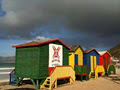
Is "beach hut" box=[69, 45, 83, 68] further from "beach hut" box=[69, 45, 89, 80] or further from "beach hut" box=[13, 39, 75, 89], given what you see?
"beach hut" box=[13, 39, 75, 89]

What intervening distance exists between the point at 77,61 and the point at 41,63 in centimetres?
723

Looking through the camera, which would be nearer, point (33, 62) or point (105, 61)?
point (33, 62)

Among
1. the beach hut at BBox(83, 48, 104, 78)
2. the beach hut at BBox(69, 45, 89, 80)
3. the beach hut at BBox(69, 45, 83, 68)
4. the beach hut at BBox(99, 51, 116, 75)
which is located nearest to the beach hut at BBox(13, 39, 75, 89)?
the beach hut at BBox(69, 45, 89, 80)

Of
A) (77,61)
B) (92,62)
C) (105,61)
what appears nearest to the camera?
(77,61)

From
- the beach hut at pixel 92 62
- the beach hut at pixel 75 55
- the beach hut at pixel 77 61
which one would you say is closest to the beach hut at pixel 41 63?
the beach hut at pixel 77 61

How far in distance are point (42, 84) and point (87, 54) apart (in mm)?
9578

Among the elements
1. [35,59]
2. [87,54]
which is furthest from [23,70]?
[87,54]

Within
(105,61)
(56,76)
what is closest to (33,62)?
(56,76)

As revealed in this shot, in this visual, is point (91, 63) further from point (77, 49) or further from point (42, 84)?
point (42, 84)

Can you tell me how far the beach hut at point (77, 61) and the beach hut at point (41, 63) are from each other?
9.00 feet

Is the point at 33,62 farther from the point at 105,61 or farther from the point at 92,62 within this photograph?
the point at 105,61

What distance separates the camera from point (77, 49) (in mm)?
19125

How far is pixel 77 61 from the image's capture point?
1898 cm

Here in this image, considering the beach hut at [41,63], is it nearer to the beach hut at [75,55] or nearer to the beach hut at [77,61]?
the beach hut at [77,61]
